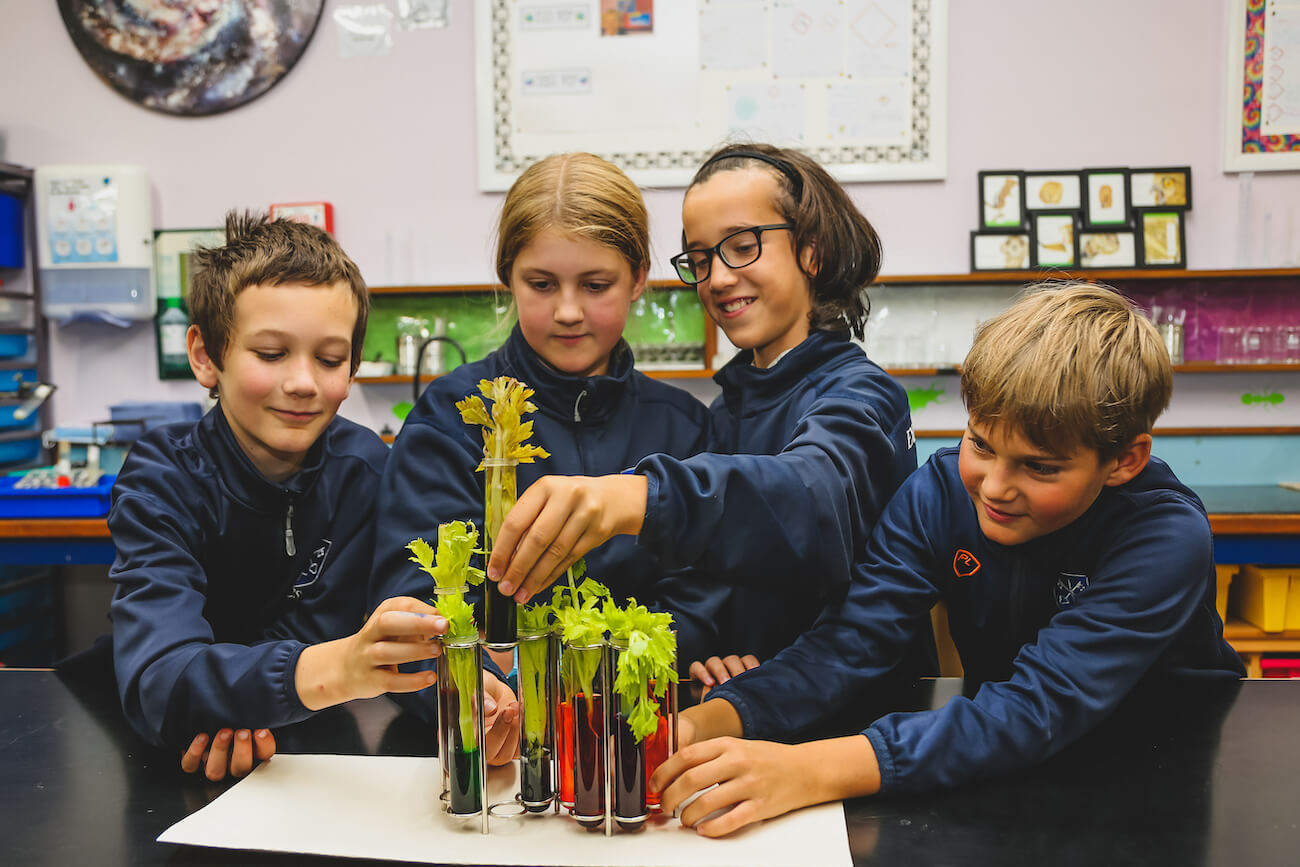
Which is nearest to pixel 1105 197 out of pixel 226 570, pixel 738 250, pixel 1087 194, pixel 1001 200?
pixel 1087 194

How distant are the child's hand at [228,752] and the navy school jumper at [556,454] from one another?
25cm

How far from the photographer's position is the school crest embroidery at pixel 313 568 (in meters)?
1.26

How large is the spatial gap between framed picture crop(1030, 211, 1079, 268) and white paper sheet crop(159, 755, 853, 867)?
297 cm

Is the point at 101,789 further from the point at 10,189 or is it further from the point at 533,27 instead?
the point at 10,189

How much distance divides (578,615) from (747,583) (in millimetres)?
238

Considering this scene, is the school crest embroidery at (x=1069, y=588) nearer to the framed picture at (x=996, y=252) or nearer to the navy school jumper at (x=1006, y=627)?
the navy school jumper at (x=1006, y=627)

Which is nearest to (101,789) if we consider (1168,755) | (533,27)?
(1168,755)

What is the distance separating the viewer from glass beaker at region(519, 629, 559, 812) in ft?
2.51

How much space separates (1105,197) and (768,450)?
263 centimetres

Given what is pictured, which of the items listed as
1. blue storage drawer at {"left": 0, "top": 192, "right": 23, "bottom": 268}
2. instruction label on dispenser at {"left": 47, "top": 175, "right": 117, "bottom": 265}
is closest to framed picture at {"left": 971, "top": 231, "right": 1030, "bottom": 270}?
instruction label on dispenser at {"left": 47, "top": 175, "right": 117, "bottom": 265}

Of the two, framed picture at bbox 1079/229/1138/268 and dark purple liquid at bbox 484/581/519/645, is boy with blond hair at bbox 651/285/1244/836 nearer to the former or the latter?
dark purple liquid at bbox 484/581/519/645

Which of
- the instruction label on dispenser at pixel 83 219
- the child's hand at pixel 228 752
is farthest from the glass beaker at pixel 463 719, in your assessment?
the instruction label on dispenser at pixel 83 219

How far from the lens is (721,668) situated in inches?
46.1

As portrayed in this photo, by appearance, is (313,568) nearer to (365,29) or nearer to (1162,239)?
(365,29)
